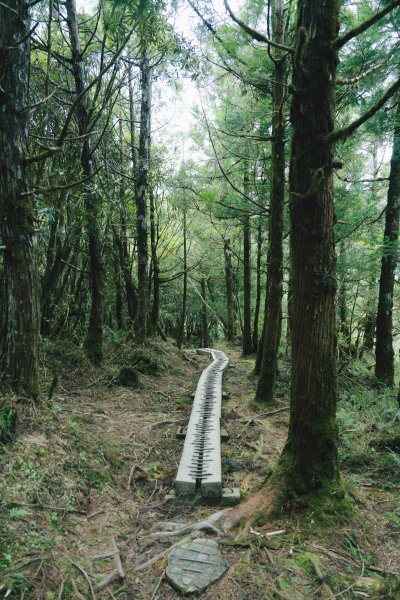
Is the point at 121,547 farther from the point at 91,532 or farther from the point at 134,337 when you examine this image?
the point at 134,337

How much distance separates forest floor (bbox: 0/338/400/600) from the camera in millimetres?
2643

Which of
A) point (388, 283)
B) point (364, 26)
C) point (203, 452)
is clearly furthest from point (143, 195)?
point (364, 26)

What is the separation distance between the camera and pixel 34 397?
4.52m

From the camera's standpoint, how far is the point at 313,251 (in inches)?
136

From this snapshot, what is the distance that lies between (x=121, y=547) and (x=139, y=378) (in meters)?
5.71

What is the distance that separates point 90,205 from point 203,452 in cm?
553

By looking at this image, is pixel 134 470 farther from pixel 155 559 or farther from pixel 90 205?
pixel 90 205

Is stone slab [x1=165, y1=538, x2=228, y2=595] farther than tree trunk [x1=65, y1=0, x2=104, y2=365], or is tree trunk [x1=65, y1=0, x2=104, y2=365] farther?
tree trunk [x1=65, y1=0, x2=104, y2=365]

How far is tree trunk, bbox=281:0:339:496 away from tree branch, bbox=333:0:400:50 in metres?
0.11

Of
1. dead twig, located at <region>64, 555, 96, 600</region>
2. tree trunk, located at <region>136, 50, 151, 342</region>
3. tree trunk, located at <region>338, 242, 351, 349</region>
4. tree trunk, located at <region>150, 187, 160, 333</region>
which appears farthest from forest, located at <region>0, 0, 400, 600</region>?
tree trunk, located at <region>150, 187, 160, 333</region>

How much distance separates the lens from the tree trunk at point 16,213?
423 cm

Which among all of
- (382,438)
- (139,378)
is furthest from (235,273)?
(382,438)

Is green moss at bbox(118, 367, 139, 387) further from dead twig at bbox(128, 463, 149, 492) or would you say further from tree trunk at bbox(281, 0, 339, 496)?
tree trunk at bbox(281, 0, 339, 496)

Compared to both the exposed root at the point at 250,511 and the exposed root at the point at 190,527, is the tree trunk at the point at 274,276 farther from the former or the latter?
the exposed root at the point at 190,527
